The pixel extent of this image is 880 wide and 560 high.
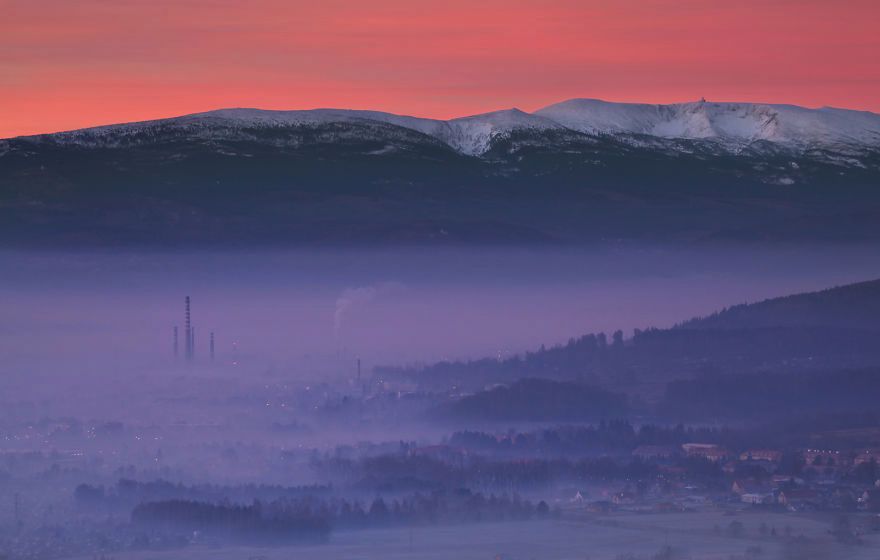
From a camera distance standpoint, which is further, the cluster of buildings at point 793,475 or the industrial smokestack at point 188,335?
the industrial smokestack at point 188,335

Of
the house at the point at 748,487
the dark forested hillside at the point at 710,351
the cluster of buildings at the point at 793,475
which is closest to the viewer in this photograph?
the cluster of buildings at the point at 793,475

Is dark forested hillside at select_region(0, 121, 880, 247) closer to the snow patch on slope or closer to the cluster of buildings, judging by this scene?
the snow patch on slope

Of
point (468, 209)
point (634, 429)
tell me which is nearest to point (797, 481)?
point (634, 429)

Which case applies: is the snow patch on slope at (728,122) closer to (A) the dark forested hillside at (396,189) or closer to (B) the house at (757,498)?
(A) the dark forested hillside at (396,189)

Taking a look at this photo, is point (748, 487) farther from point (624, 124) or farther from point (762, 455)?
point (624, 124)

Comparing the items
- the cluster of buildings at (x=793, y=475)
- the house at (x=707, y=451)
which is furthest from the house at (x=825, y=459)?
the house at (x=707, y=451)

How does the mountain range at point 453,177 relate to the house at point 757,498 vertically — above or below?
above

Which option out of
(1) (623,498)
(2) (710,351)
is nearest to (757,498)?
(1) (623,498)
